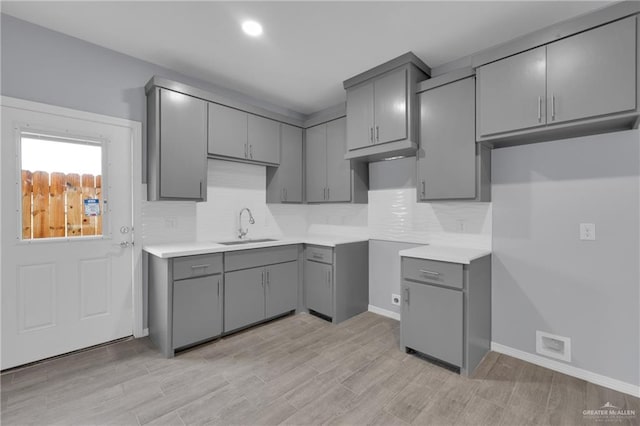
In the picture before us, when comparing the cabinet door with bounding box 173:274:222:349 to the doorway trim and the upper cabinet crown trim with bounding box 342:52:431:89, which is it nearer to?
the doorway trim

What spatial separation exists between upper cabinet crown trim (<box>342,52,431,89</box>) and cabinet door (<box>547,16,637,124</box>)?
102cm

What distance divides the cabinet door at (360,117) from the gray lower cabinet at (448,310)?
1.34 meters

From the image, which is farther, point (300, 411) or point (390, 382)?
point (390, 382)

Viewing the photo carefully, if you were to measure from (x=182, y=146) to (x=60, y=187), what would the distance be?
1029 mm

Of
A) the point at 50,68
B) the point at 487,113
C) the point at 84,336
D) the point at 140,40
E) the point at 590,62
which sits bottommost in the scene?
the point at 84,336

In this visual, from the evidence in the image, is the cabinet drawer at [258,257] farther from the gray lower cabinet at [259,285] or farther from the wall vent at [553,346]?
the wall vent at [553,346]

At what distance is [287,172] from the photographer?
12.2 feet

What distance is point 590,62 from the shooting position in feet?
5.88

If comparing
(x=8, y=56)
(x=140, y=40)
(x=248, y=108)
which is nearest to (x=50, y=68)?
(x=8, y=56)

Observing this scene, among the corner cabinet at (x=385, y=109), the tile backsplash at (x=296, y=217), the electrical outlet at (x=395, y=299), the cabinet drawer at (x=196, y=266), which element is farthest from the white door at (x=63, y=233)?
the electrical outlet at (x=395, y=299)

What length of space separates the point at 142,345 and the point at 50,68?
2511 millimetres

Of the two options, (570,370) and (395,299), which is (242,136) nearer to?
(395,299)

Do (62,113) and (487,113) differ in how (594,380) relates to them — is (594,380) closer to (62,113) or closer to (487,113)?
(487,113)

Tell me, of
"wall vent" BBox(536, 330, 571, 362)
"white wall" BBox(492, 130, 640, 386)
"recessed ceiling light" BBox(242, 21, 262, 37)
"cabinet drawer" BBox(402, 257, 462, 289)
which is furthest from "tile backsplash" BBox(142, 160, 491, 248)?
"recessed ceiling light" BBox(242, 21, 262, 37)
